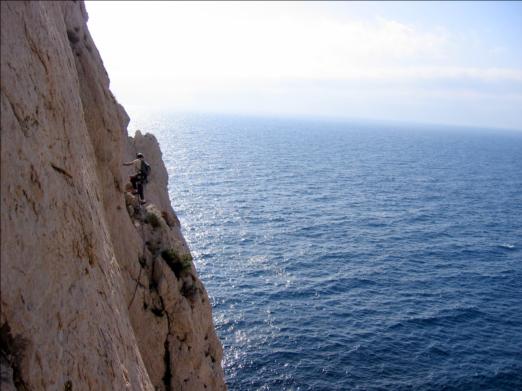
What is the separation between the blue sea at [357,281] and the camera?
142 ft

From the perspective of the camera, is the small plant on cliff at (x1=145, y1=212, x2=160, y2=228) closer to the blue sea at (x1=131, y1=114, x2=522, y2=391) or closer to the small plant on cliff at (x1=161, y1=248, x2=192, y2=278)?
the small plant on cliff at (x1=161, y1=248, x2=192, y2=278)

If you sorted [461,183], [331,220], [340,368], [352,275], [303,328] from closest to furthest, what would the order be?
[340,368], [303,328], [352,275], [331,220], [461,183]

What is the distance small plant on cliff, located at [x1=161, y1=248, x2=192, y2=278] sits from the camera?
24406mm

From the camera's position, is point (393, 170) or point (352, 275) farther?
point (393, 170)

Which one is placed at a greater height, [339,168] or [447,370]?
[339,168]

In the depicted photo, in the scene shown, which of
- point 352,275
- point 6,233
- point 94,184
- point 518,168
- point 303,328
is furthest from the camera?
point 518,168

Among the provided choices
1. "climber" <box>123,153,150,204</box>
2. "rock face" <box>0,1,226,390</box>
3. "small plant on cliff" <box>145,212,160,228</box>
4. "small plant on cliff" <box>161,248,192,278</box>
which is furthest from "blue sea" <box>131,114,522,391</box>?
"rock face" <box>0,1,226,390</box>

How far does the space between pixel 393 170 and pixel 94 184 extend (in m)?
141

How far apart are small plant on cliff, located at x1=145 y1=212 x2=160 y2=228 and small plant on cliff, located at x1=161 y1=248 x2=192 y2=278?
1.77m

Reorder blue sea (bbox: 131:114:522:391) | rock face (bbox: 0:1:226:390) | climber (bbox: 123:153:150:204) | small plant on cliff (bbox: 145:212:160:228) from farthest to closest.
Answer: blue sea (bbox: 131:114:522:391) < small plant on cliff (bbox: 145:212:160:228) < climber (bbox: 123:153:150:204) < rock face (bbox: 0:1:226:390)

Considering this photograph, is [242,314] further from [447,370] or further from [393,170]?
[393,170]

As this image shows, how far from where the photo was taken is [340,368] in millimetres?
42844

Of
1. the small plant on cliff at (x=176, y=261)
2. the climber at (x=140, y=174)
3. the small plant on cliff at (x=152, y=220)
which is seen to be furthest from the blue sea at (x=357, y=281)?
the climber at (x=140, y=174)

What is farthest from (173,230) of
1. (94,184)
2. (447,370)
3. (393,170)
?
(393,170)
